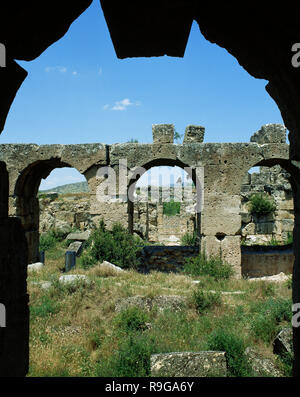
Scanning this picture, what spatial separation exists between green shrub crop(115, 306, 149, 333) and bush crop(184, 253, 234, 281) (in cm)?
349

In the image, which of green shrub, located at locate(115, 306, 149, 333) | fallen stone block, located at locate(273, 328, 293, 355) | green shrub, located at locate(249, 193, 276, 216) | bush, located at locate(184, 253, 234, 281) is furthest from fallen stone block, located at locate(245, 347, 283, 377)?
green shrub, located at locate(249, 193, 276, 216)

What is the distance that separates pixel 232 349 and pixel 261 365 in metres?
0.41

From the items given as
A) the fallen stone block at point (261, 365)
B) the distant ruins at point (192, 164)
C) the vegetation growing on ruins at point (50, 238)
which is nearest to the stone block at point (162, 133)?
the distant ruins at point (192, 164)

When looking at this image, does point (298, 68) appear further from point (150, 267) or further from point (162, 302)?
point (150, 267)

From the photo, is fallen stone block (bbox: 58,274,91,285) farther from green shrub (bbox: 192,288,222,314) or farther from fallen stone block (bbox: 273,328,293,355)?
fallen stone block (bbox: 273,328,293,355)

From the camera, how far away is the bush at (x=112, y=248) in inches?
352

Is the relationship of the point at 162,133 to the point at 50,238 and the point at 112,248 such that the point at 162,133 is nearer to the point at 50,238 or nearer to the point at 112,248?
the point at 112,248

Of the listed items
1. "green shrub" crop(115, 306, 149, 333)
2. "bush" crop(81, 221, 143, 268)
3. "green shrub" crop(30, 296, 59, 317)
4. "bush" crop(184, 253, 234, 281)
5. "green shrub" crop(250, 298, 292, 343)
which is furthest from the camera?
"bush" crop(81, 221, 143, 268)

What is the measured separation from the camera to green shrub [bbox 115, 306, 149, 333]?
16.8 feet

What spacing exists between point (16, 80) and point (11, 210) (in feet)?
28.5

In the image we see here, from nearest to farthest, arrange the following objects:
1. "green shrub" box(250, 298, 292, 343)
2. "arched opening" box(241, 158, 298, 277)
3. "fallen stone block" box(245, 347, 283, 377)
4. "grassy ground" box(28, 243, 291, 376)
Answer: "fallen stone block" box(245, 347, 283, 377) → "grassy ground" box(28, 243, 291, 376) → "green shrub" box(250, 298, 292, 343) → "arched opening" box(241, 158, 298, 277)

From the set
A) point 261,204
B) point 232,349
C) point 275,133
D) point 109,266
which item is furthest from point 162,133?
point 261,204

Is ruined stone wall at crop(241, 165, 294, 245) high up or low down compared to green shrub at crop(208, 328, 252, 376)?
up

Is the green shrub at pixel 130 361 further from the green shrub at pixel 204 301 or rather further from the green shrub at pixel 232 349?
the green shrub at pixel 204 301
